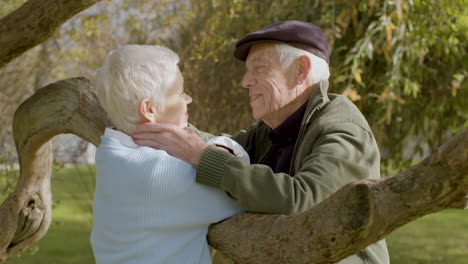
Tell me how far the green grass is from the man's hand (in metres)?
5.69

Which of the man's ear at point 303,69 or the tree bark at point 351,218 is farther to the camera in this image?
the man's ear at point 303,69

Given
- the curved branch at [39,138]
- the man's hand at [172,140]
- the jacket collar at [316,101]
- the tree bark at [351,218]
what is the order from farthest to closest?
the curved branch at [39,138] < the jacket collar at [316,101] < the man's hand at [172,140] < the tree bark at [351,218]

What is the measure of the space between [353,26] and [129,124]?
3.98 metres

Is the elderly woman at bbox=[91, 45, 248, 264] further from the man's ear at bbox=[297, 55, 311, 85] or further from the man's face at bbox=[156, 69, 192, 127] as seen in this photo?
the man's ear at bbox=[297, 55, 311, 85]

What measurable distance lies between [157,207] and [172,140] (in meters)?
0.20

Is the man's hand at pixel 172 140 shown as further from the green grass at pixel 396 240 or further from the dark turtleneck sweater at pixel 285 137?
the green grass at pixel 396 240

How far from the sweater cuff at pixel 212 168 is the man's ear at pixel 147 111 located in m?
0.23

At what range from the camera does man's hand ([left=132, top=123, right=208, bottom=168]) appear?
2043 millimetres

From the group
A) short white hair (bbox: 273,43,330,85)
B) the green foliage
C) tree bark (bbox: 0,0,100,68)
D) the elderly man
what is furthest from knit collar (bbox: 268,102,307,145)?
the green foliage

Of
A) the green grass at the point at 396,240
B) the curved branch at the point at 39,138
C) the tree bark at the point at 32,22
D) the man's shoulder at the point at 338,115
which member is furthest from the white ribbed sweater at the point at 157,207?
the green grass at the point at 396,240

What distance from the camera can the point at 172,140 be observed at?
207cm

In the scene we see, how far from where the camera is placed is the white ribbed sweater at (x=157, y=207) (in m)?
1.98

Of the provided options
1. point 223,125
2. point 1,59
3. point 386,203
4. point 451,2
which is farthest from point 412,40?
point 386,203

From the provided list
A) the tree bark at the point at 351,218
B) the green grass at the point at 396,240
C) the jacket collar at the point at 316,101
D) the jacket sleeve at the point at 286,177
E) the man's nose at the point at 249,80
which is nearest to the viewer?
the tree bark at the point at 351,218
